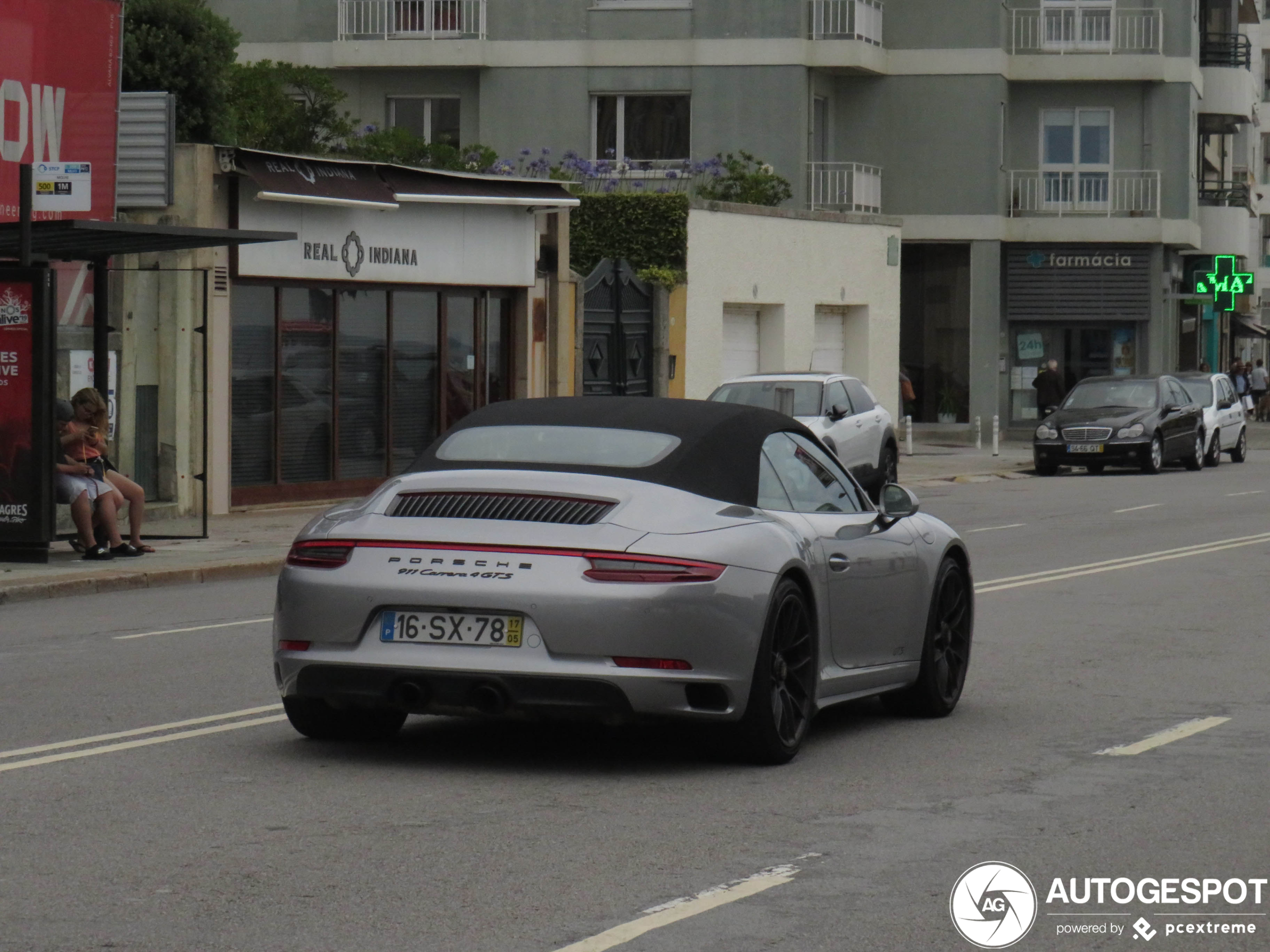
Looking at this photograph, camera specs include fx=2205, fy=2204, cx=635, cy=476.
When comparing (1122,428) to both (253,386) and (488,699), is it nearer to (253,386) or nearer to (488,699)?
(253,386)

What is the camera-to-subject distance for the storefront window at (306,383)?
2416 cm

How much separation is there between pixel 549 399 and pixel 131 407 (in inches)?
545

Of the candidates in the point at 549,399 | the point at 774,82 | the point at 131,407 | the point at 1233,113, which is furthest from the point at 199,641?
the point at 1233,113

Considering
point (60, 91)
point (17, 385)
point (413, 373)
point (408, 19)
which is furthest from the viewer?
point (408, 19)

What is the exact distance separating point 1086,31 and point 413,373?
25.7 meters

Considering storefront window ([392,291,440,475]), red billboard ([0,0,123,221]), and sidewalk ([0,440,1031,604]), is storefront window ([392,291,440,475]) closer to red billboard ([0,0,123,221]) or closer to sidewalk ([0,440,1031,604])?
sidewalk ([0,440,1031,604])

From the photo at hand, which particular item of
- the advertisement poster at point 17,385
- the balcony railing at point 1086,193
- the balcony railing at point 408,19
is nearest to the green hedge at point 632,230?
the balcony railing at point 408,19

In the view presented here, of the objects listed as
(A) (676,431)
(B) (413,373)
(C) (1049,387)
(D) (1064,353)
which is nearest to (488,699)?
(A) (676,431)

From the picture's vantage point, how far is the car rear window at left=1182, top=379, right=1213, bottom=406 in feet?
124

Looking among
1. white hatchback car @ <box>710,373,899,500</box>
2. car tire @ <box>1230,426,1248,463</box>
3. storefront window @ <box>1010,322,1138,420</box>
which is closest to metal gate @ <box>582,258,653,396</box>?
white hatchback car @ <box>710,373,899,500</box>

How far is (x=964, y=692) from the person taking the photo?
421 inches

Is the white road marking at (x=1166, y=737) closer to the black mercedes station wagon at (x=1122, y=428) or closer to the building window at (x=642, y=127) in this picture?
the black mercedes station wagon at (x=1122, y=428)

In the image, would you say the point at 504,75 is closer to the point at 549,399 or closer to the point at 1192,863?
the point at 549,399

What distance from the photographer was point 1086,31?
4731 centimetres
